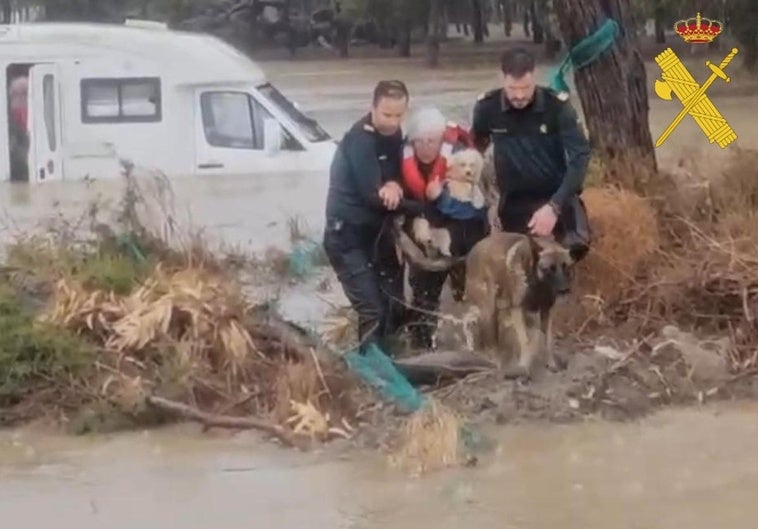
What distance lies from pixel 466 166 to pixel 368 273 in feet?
2.34

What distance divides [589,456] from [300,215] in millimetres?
9709

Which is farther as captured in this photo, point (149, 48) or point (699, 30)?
point (699, 30)

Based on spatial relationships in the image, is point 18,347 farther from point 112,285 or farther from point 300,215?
point 300,215

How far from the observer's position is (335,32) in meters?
69.5

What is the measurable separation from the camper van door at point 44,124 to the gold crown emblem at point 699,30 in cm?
1138

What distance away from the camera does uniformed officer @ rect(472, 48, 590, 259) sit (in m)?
8.85

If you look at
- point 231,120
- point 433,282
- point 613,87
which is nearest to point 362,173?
point 433,282

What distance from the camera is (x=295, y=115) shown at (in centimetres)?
2002

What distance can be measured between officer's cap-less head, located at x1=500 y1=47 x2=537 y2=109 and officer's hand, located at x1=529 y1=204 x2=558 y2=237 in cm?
55

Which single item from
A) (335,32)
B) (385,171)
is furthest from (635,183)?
(335,32)

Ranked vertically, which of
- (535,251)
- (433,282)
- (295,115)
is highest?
(535,251)

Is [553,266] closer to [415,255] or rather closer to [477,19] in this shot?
[415,255]

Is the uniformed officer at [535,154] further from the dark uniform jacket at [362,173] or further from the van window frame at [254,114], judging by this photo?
the van window frame at [254,114]

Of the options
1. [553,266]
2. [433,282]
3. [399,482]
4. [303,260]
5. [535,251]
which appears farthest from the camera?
[303,260]
